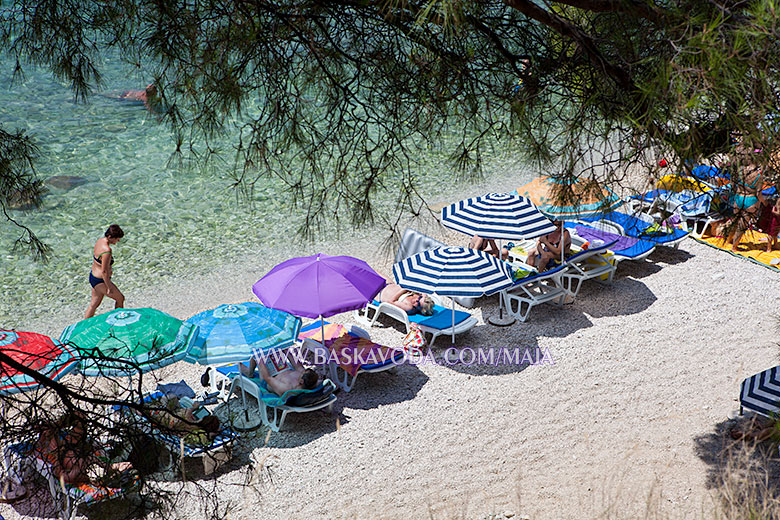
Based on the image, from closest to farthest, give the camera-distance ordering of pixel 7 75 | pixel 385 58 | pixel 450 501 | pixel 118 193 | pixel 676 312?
pixel 385 58, pixel 450 501, pixel 676 312, pixel 118 193, pixel 7 75

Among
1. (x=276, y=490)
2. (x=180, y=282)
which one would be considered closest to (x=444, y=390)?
(x=276, y=490)

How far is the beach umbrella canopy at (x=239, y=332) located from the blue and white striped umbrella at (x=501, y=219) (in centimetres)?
284

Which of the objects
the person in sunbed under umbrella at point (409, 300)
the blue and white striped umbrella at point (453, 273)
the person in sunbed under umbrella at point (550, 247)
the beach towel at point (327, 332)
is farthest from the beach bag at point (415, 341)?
the person in sunbed under umbrella at point (550, 247)

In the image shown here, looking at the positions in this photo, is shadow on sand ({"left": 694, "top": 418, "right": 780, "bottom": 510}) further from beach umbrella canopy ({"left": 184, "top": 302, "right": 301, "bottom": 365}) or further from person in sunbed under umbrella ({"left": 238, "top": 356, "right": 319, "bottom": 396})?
beach umbrella canopy ({"left": 184, "top": 302, "right": 301, "bottom": 365})

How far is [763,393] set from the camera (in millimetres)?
6305

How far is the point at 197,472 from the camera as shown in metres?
6.50

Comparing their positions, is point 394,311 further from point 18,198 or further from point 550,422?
point 18,198

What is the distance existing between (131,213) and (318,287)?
317 inches

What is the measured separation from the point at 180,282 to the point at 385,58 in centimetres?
746

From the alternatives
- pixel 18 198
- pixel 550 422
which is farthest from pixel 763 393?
pixel 18 198

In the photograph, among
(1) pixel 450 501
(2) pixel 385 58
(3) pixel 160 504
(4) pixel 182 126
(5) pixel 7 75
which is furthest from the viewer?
(5) pixel 7 75

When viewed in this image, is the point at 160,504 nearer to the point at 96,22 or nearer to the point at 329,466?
the point at 329,466

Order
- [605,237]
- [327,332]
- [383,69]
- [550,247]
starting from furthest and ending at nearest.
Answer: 1. [605,237]
2. [550,247]
3. [327,332]
4. [383,69]

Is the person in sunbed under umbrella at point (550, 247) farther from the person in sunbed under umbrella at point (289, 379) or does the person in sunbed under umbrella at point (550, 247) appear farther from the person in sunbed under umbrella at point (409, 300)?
the person in sunbed under umbrella at point (289, 379)
